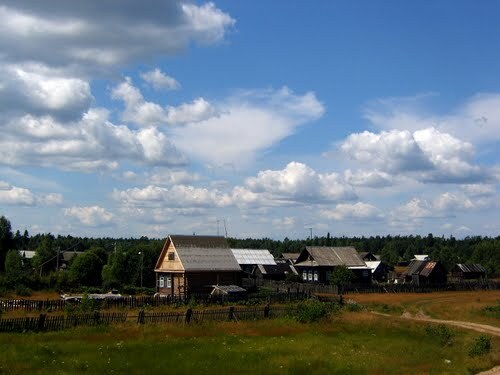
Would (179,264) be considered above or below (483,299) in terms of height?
above

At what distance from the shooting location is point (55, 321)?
32562mm

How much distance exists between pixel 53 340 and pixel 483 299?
4822cm

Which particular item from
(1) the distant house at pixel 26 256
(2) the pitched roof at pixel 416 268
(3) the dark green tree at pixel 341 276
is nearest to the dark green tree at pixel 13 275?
(1) the distant house at pixel 26 256

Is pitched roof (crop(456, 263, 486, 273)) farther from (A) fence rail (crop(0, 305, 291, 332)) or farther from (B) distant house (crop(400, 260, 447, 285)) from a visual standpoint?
(A) fence rail (crop(0, 305, 291, 332))

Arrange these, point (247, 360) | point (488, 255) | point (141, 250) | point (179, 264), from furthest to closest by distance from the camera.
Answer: point (488, 255) < point (141, 250) < point (179, 264) < point (247, 360)

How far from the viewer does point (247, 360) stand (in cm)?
2484

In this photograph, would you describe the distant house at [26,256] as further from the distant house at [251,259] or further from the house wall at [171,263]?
the house wall at [171,263]

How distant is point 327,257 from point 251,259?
39.2 ft

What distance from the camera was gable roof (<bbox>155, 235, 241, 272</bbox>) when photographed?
58.8 metres

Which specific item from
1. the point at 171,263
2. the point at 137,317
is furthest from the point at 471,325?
the point at 171,263

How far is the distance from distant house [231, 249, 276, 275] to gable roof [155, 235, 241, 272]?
26211 mm

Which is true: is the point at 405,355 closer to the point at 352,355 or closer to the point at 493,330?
the point at 352,355

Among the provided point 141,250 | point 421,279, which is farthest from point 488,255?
point 141,250

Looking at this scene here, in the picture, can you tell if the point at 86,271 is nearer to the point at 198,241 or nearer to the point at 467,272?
the point at 198,241
